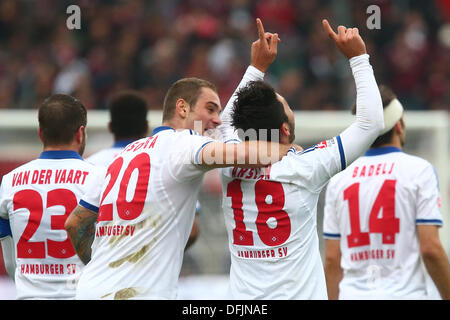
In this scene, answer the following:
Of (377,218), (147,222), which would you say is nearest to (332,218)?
(377,218)

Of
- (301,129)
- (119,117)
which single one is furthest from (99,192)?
(301,129)

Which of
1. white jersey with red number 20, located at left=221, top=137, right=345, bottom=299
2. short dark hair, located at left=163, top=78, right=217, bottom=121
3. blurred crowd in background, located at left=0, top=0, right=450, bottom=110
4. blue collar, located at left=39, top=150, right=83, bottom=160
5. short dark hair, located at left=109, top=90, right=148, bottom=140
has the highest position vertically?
blurred crowd in background, located at left=0, top=0, right=450, bottom=110

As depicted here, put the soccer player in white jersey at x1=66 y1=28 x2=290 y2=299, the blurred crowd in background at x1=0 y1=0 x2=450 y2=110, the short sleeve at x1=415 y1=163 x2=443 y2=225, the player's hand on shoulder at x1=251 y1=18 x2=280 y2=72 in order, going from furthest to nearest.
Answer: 1. the blurred crowd in background at x1=0 y1=0 x2=450 y2=110
2. the short sleeve at x1=415 y1=163 x2=443 y2=225
3. the player's hand on shoulder at x1=251 y1=18 x2=280 y2=72
4. the soccer player in white jersey at x1=66 y1=28 x2=290 y2=299

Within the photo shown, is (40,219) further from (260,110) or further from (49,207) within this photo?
(260,110)

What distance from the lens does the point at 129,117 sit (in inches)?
241

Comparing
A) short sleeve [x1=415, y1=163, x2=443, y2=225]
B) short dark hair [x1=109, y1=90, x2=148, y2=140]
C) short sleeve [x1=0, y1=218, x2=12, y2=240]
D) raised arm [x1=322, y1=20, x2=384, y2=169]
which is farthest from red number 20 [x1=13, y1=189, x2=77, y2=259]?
short sleeve [x1=415, y1=163, x2=443, y2=225]

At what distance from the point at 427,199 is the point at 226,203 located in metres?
1.50

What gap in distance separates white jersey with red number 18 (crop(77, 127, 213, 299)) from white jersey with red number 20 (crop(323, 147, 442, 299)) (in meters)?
1.52

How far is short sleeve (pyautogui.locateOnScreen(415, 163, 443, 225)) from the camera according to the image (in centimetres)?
502

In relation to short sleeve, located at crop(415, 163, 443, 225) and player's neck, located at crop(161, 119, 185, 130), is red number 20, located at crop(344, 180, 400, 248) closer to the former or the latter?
short sleeve, located at crop(415, 163, 443, 225)

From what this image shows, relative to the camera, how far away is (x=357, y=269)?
209 inches
